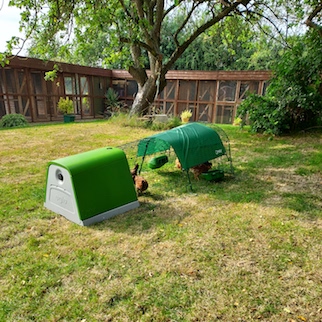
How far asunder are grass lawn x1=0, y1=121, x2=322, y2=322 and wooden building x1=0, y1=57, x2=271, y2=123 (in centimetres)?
889

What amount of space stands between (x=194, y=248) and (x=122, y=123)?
27.8ft

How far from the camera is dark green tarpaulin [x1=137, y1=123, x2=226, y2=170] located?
3738mm

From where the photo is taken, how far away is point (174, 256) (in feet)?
8.00

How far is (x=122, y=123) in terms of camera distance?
10.4m

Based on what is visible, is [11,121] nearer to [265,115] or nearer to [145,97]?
[145,97]

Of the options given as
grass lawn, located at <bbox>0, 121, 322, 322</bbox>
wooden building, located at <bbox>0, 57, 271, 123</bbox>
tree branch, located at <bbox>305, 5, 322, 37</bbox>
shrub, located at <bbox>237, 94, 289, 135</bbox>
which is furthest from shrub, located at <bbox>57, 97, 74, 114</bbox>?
tree branch, located at <bbox>305, 5, 322, 37</bbox>

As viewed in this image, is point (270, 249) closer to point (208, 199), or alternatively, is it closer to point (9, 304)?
point (208, 199)

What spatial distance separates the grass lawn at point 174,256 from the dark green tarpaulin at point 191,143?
54cm

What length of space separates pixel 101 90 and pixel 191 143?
1360 cm

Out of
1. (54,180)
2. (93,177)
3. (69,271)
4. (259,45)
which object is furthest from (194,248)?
(259,45)

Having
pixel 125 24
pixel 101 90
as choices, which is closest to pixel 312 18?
pixel 125 24

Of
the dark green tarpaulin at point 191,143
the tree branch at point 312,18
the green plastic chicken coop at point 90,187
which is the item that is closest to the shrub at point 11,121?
the dark green tarpaulin at point 191,143

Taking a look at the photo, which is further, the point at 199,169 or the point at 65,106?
the point at 65,106

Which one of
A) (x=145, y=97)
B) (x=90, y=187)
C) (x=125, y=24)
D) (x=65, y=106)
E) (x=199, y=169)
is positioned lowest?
(x=199, y=169)
